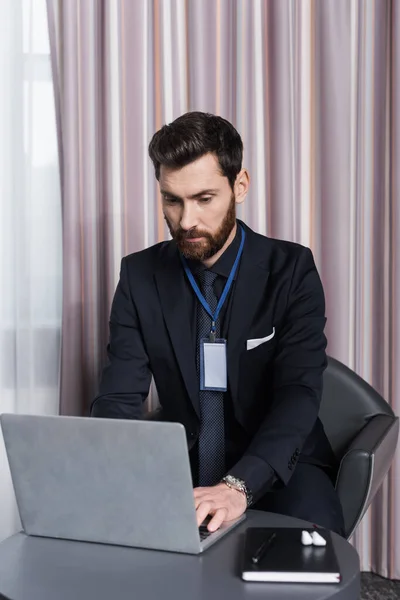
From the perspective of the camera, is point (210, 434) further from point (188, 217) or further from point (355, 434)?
point (188, 217)

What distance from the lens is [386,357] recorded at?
3.27m

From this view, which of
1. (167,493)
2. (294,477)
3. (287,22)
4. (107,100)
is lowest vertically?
(294,477)

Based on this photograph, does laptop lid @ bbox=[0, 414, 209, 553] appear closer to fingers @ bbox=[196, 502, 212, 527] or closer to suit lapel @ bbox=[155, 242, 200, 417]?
fingers @ bbox=[196, 502, 212, 527]

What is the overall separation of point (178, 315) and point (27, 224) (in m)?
1.07

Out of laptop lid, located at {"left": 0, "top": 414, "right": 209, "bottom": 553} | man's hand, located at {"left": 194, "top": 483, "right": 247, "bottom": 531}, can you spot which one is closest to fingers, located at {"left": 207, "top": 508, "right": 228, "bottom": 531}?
man's hand, located at {"left": 194, "top": 483, "right": 247, "bottom": 531}

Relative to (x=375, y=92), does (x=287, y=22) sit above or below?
above

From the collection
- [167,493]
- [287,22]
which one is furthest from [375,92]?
[167,493]

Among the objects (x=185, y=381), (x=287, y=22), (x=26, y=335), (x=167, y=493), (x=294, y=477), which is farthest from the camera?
(x=26, y=335)

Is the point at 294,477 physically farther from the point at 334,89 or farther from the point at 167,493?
the point at 334,89

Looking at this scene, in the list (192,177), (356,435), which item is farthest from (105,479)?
(356,435)

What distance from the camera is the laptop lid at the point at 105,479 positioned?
155 cm

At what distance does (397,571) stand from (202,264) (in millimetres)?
1536

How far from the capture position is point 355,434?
2.65m

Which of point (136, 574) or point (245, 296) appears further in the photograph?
point (245, 296)
